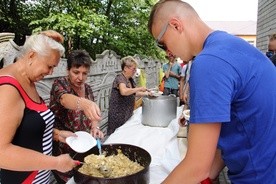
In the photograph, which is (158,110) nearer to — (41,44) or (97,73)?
(41,44)

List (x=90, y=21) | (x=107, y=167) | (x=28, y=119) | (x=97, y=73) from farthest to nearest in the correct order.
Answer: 1. (x=90, y=21)
2. (x=97, y=73)
3. (x=107, y=167)
4. (x=28, y=119)

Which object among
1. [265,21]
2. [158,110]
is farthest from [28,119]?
[265,21]

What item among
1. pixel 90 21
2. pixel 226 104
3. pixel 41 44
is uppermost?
pixel 90 21

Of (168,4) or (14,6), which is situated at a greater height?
(14,6)

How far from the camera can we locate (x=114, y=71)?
5.85m

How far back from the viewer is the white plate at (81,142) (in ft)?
5.10

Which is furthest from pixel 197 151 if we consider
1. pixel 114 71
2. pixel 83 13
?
pixel 83 13

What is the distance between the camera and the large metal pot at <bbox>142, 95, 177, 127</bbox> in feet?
8.79

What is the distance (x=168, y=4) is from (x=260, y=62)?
39 cm

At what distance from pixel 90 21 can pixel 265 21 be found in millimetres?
5360

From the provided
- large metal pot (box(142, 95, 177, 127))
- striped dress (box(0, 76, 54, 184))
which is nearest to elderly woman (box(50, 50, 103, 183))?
striped dress (box(0, 76, 54, 184))

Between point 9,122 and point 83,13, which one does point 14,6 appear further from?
point 9,122

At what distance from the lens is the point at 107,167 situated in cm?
154

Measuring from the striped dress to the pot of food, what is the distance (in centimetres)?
21
